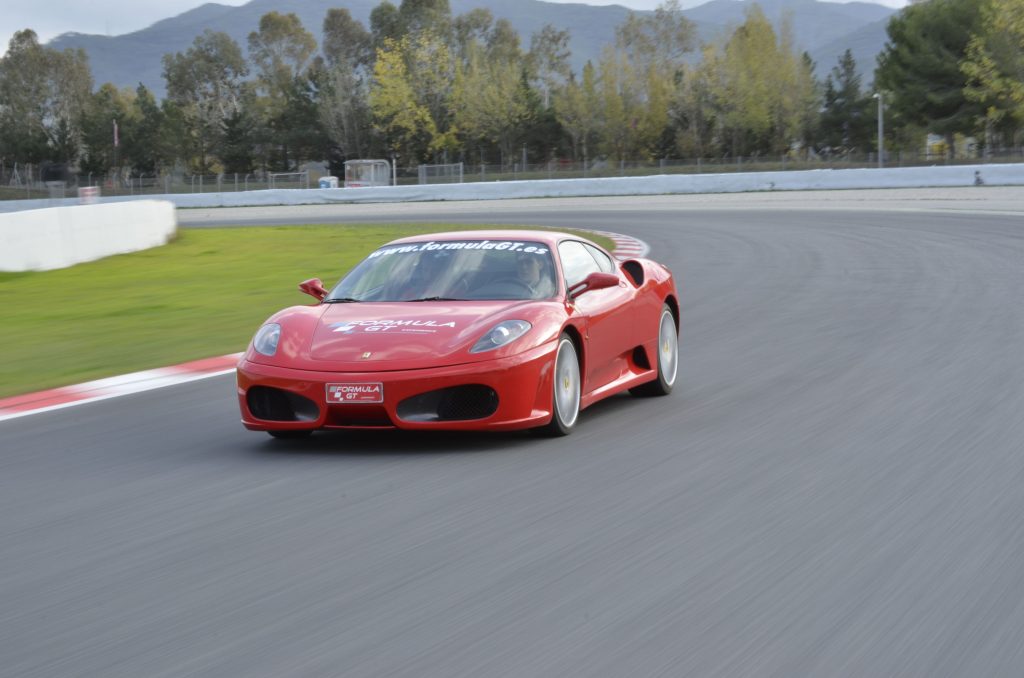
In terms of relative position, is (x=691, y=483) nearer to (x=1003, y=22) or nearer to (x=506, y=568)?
(x=506, y=568)

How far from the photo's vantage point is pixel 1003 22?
71.9 m

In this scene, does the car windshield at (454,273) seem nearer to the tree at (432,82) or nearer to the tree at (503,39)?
the tree at (432,82)

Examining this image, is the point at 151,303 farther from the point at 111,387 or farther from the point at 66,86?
the point at 66,86

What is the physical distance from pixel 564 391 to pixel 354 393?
44.9 inches

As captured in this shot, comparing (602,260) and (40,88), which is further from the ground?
(40,88)

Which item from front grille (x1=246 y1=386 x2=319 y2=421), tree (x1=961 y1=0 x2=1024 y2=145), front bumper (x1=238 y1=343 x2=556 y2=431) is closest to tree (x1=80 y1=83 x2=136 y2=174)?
tree (x1=961 y1=0 x2=1024 y2=145)

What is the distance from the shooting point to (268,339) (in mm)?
7227

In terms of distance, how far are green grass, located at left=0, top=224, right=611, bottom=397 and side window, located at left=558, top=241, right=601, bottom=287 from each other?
393cm

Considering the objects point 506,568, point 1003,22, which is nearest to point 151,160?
point 1003,22

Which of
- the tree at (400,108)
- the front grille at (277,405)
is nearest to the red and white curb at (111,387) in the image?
the front grille at (277,405)

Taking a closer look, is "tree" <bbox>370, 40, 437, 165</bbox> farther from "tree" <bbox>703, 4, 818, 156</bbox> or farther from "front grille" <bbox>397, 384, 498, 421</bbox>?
"front grille" <bbox>397, 384, 498, 421</bbox>

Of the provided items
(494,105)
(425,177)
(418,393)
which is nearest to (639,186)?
(425,177)

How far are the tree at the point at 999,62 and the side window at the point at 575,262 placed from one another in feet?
225

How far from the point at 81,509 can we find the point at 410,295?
98.4 inches
